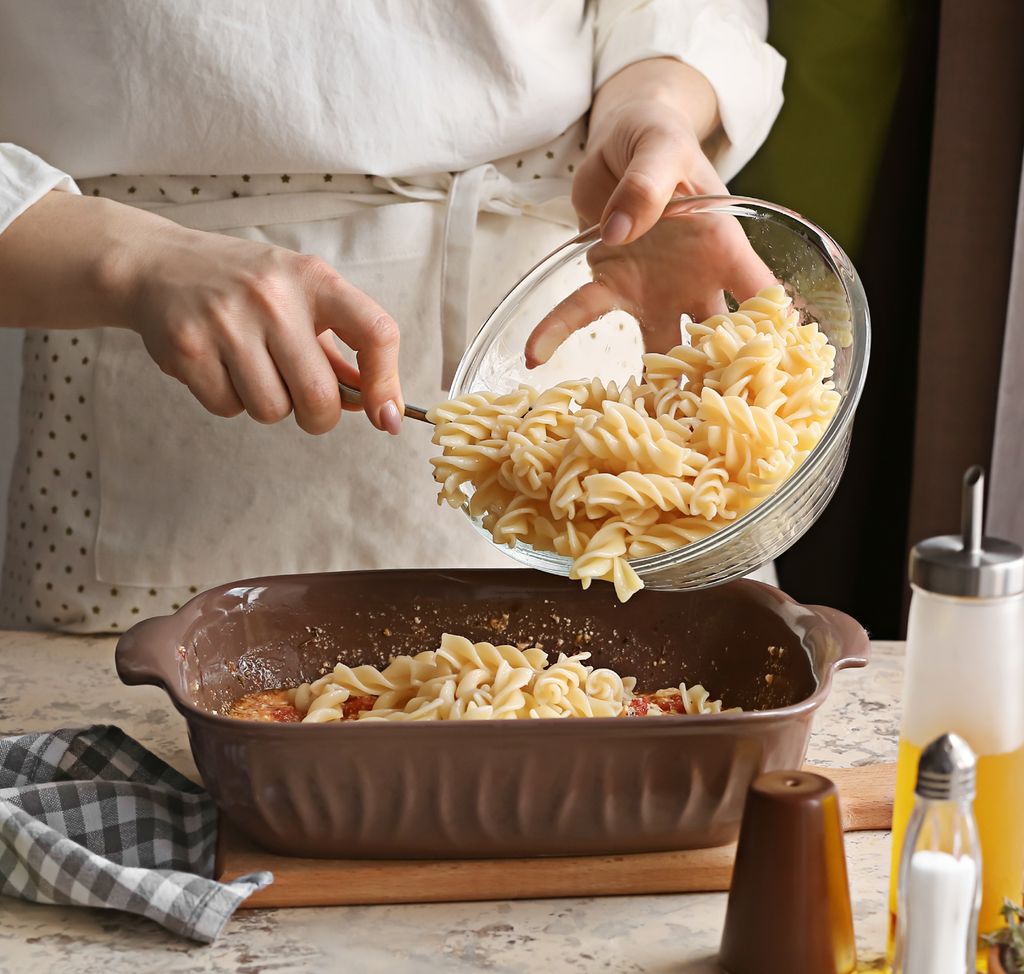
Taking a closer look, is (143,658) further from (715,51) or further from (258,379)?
(715,51)

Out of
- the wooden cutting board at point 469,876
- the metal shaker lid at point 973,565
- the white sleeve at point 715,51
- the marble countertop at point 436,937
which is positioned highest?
the white sleeve at point 715,51

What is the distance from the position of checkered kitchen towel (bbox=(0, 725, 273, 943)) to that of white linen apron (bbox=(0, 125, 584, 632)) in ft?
1.36

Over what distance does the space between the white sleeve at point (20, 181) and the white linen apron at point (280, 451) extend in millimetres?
288

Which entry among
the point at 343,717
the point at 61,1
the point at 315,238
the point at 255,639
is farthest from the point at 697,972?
the point at 61,1

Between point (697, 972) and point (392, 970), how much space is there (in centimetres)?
19

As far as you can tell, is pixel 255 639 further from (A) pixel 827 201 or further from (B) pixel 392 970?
(A) pixel 827 201

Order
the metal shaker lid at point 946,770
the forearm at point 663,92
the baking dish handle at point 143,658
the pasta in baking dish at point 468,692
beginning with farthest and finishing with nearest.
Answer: the forearm at point 663,92 < the pasta in baking dish at point 468,692 < the baking dish handle at point 143,658 < the metal shaker lid at point 946,770

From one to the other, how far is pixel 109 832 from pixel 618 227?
609 mm

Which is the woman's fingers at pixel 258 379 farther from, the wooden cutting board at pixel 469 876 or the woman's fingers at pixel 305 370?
the wooden cutting board at pixel 469 876

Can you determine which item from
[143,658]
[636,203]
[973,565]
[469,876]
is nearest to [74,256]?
[143,658]

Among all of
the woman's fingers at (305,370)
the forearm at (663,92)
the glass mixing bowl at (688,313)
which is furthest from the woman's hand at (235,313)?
the forearm at (663,92)

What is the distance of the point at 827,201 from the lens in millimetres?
1831

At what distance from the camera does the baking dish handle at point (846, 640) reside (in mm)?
943

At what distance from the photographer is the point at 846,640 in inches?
38.2
